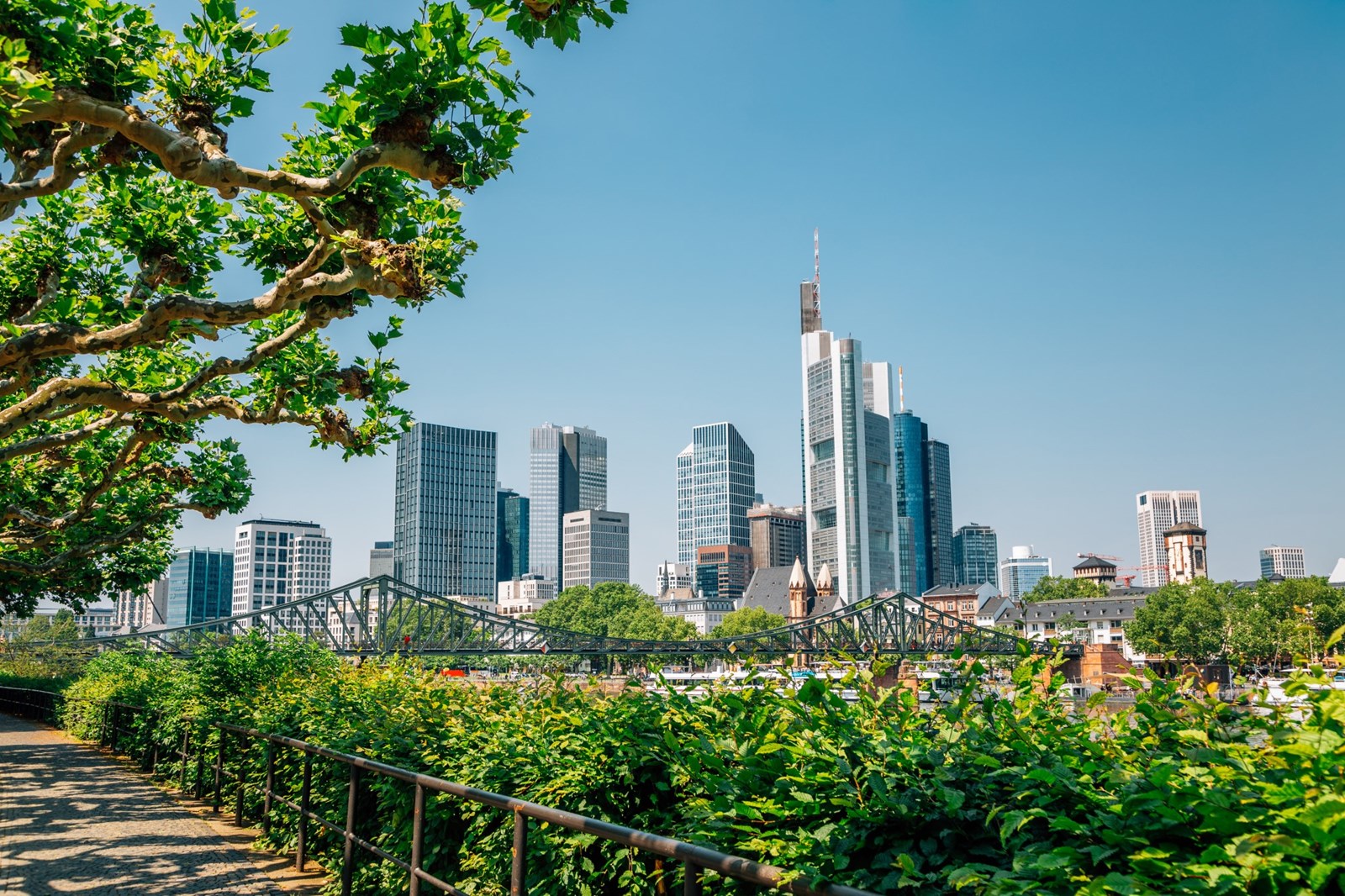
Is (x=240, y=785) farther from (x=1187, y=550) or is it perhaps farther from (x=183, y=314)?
(x=1187, y=550)

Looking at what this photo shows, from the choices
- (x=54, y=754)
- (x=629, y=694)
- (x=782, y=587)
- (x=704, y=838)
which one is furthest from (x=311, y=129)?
(x=782, y=587)

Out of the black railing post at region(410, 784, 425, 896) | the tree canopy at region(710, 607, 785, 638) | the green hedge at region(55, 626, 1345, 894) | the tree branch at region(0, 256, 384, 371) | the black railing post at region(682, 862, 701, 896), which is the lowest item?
the tree canopy at region(710, 607, 785, 638)

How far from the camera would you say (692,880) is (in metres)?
3.60

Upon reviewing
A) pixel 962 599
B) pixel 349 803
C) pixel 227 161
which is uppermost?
pixel 227 161

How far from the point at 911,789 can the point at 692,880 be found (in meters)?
0.82

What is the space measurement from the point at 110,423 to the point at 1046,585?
178678mm

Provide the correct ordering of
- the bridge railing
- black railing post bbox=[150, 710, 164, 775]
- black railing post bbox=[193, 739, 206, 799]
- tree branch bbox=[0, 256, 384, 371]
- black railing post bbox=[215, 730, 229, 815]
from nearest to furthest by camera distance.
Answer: the bridge railing < tree branch bbox=[0, 256, 384, 371] < black railing post bbox=[215, 730, 229, 815] < black railing post bbox=[193, 739, 206, 799] < black railing post bbox=[150, 710, 164, 775]

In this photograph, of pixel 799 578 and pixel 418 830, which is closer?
pixel 418 830

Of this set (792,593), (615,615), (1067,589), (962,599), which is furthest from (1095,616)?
(615,615)

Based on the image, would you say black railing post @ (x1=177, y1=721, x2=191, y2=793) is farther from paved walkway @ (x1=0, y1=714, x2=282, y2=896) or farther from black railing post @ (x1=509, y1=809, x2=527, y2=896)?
black railing post @ (x1=509, y1=809, x2=527, y2=896)

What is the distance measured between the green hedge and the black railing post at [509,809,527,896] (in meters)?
0.31

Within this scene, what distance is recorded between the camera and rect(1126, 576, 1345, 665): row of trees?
326 ft

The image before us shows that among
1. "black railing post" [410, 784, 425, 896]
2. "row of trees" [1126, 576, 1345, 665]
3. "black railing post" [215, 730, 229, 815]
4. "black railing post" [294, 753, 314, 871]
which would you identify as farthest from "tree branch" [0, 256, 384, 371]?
"row of trees" [1126, 576, 1345, 665]

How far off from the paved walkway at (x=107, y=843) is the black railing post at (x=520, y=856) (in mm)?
4136
